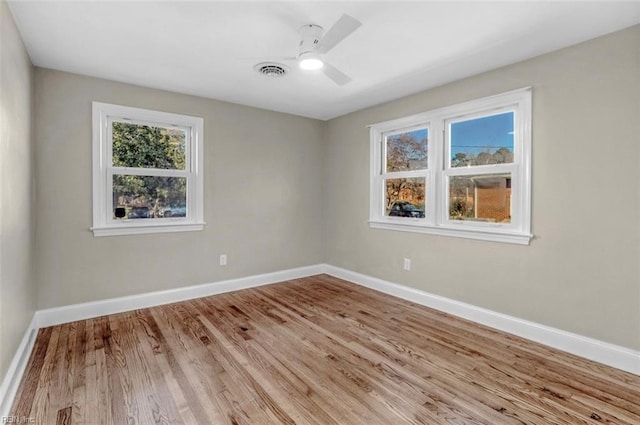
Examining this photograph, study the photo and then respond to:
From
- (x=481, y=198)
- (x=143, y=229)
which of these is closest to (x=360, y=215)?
(x=481, y=198)

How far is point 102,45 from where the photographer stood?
8.16 ft

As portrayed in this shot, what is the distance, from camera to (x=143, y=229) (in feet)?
11.1

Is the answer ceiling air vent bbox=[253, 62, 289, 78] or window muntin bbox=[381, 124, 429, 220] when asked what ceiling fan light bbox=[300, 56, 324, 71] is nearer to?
ceiling air vent bbox=[253, 62, 289, 78]

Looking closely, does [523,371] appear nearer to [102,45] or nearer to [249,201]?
[249,201]

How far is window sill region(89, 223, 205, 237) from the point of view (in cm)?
316

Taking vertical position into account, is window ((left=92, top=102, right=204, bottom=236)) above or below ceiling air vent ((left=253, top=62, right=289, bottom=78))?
below

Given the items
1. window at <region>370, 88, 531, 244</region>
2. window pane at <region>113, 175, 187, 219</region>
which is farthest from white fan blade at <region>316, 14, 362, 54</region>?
window pane at <region>113, 175, 187, 219</region>

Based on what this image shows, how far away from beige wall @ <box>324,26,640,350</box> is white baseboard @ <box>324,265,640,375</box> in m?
0.06

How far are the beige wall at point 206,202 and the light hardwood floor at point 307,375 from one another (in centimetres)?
50

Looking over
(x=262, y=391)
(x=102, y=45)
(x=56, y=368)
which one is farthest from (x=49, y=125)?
(x=262, y=391)

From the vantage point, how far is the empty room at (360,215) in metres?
1.96

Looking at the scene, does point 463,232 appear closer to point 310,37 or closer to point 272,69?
point 310,37

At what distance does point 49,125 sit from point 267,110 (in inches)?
91.6

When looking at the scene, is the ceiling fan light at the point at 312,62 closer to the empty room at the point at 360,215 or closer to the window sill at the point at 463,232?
the empty room at the point at 360,215
